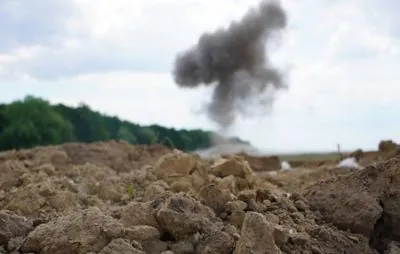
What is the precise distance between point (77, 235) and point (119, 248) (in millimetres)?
329

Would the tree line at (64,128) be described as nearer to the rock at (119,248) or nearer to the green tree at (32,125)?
the green tree at (32,125)

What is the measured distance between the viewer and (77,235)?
4.23 metres

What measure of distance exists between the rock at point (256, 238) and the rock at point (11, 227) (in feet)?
4.42

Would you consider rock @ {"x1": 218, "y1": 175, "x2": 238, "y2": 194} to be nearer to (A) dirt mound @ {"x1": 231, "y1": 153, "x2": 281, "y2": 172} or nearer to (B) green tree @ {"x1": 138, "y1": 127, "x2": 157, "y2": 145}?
(A) dirt mound @ {"x1": 231, "y1": 153, "x2": 281, "y2": 172}

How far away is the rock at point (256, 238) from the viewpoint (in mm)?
4094

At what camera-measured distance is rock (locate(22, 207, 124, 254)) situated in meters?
4.17

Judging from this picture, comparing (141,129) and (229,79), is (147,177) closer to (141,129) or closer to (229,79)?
(229,79)

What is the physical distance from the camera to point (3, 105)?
33500mm

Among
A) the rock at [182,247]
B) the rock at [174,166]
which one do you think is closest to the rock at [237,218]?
the rock at [182,247]

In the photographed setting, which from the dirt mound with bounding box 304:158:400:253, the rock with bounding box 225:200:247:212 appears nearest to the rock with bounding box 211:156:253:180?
the dirt mound with bounding box 304:158:400:253

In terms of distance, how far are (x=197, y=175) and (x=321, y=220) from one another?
3312mm

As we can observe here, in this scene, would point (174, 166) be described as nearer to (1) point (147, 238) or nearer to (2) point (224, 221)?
(2) point (224, 221)

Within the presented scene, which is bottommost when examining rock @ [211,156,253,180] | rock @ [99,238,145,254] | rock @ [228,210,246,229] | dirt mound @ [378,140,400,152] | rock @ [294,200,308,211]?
rock @ [99,238,145,254]

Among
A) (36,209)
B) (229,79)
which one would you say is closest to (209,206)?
(36,209)
